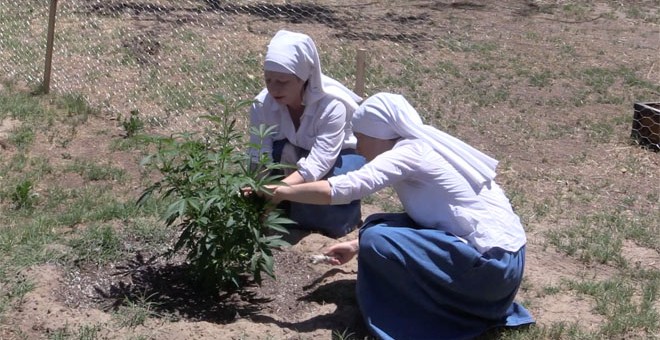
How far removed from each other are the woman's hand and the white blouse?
1.44ft

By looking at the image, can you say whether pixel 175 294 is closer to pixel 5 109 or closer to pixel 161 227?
Answer: pixel 161 227

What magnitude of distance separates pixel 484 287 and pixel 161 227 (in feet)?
5.98

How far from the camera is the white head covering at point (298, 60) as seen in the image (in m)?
4.41

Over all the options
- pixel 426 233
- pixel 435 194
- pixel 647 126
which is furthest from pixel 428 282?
pixel 647 126

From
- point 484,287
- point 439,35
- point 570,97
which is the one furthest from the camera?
point 439,35

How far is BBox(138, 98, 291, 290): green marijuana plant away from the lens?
3.96 m

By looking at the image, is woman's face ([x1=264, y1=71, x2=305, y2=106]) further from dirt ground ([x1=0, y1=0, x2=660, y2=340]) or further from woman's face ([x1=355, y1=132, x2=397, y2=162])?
dirt ground ([x1=0, y1=0, x2=660, y2=340])

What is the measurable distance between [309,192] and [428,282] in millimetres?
584

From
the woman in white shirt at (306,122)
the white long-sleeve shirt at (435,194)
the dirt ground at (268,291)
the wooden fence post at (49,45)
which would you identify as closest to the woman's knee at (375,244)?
the white long-sleeve shirt at (435,194)

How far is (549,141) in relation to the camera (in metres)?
7.20

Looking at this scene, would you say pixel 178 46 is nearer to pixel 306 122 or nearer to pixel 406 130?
pixel 306 122

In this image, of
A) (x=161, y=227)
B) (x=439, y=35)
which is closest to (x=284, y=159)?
(x=161, y=227)

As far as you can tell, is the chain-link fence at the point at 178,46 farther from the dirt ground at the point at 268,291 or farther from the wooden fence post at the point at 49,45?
the dirt ground at the point at 268,291

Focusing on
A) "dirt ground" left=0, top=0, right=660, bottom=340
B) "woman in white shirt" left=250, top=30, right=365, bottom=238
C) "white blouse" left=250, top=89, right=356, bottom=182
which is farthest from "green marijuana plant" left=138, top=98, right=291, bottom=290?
"white blouse" left=250, top=89, right=356, bottom=182
